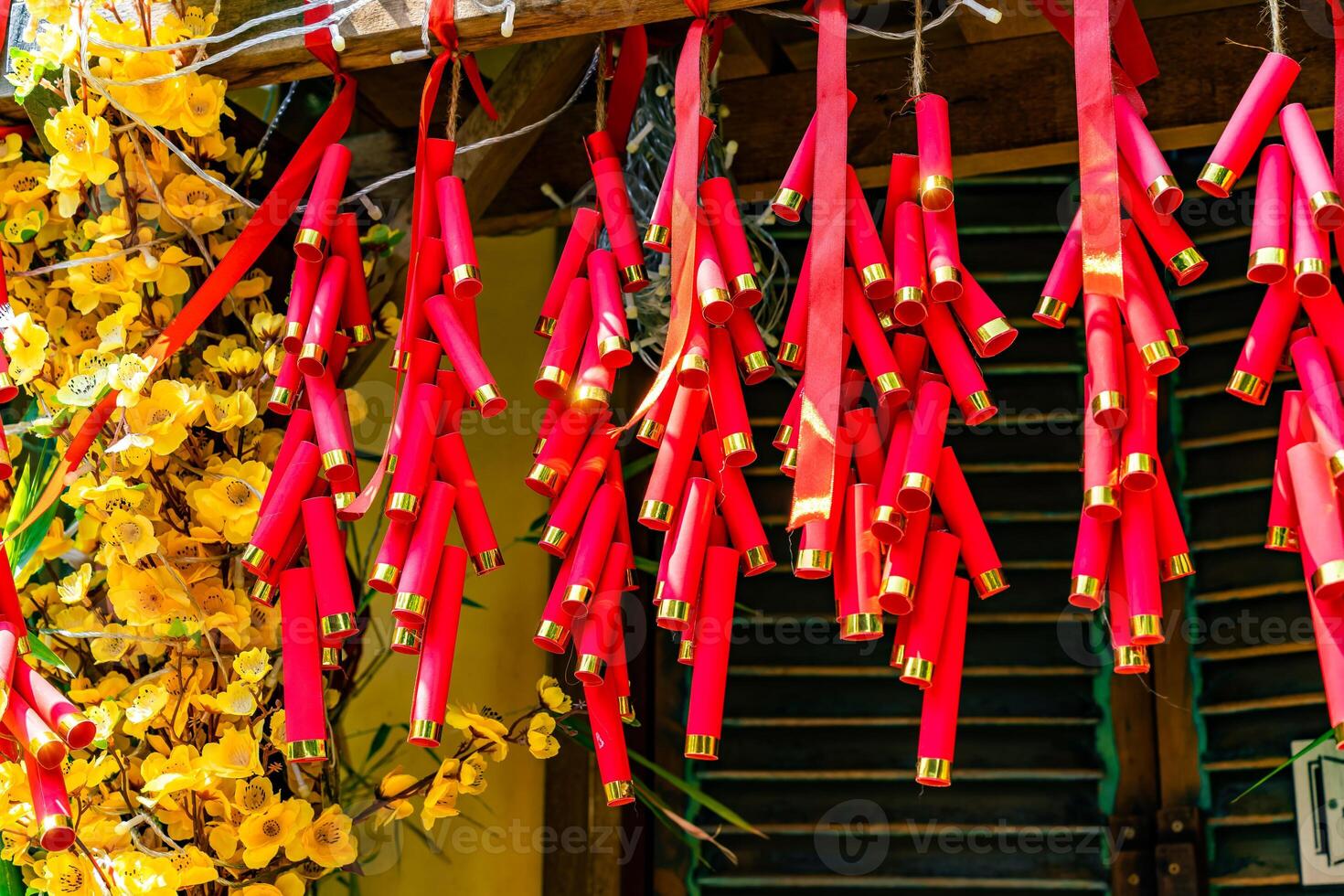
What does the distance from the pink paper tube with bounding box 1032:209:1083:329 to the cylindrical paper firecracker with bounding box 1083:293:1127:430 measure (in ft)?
0.14

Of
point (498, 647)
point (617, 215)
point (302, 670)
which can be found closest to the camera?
point (302, 670)

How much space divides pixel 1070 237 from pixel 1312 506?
0.99ft

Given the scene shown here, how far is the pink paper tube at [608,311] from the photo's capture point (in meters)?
1.36

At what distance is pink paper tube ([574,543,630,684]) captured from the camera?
1315 millimetres

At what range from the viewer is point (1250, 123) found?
4.01ft

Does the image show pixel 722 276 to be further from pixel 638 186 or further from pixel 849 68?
pixel 849 68

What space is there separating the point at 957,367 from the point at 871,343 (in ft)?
0.26

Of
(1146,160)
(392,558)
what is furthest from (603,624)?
(1146,160)

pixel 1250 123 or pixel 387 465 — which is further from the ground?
pixel 1250 123

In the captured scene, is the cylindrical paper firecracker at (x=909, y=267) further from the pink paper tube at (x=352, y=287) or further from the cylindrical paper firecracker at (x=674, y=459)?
the pink paper tube at (x=352, y=287)

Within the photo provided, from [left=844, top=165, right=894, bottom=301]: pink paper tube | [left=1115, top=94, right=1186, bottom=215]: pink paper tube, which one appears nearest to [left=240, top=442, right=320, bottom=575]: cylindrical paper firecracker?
[left=844, top=165, right=894, bottom=301]: pink paper tube

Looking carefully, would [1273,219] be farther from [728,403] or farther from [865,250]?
[728,403]

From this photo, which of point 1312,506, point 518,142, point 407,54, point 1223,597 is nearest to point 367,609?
point 518,142

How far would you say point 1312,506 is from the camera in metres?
1.14
